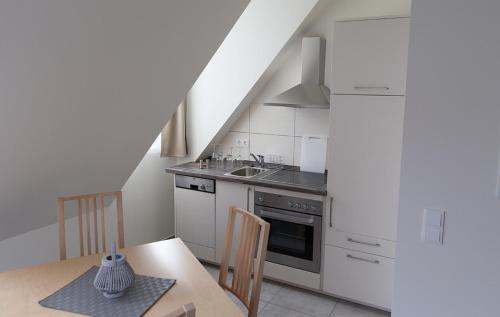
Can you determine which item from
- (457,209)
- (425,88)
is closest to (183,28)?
(425,88)

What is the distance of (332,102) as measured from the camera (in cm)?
307

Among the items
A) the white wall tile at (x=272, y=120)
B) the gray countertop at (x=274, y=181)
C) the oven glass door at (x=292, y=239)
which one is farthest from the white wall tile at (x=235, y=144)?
the oven glass door at (x=292, y=239)

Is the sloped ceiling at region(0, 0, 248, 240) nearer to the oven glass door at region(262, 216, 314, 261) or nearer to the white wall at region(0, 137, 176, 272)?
the white wall at region(0, 137, 176, 272)

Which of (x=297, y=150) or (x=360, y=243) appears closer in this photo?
(x=360, y=243)

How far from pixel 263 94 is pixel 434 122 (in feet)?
8.15

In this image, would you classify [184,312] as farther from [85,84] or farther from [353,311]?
[353,311]

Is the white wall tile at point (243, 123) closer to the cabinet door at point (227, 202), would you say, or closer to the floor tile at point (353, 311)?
the cabinet door at point (227, 202)

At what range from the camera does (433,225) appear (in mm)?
1635

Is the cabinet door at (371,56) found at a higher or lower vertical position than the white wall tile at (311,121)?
higher

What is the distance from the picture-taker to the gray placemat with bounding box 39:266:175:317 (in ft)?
5.45

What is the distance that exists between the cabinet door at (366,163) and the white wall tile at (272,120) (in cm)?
81

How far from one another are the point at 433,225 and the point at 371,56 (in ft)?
5.21

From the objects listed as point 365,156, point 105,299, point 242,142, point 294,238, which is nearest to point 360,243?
point 294,238

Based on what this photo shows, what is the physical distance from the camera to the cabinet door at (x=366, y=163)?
2889mm
